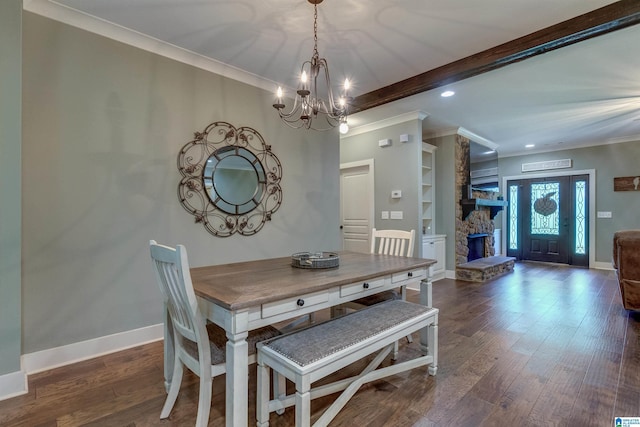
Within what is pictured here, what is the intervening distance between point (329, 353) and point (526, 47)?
296 cm

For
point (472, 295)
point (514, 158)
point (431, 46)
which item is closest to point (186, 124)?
point (431, 46)

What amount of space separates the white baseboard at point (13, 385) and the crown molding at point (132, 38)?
97.6 inches

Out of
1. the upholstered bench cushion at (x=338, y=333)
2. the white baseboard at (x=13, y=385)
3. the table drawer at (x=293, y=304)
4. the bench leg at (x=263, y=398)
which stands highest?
the table drawer at (x=293, y=304)

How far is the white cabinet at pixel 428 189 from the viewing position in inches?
202

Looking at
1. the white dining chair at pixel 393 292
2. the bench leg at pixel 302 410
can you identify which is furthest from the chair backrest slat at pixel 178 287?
the white dining chair at pixel 393 292

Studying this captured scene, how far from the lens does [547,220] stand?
267 inches

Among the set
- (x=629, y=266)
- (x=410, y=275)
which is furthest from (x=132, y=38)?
(x=629, y=266)

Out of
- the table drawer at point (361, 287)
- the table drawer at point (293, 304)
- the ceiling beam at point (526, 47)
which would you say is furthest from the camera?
the ceiling beam at point (526, 47)

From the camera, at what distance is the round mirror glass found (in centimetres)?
296

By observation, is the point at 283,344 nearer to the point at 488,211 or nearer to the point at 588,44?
the point at 588,44

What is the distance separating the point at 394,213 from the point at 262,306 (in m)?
3.54

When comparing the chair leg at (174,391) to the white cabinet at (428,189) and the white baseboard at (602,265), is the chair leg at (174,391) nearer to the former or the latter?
the white cabinet at (428,189)

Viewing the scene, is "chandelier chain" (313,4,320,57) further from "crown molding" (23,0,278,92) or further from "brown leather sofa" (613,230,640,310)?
"brown leather sofa" (613,230,640,310)

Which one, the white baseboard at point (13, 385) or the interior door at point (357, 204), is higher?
the interior door at point (357, 204)
